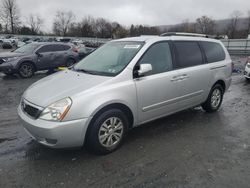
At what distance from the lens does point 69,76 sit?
4070 millimetres

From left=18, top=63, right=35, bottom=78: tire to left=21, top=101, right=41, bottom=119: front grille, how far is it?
7.77 meters

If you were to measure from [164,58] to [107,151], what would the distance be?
1969 mm

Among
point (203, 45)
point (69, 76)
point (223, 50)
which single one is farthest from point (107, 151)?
point (223, 50)

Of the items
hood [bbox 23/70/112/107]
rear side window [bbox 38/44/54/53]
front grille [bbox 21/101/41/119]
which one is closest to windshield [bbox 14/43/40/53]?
rear side window [bbox 38/44/54/53]

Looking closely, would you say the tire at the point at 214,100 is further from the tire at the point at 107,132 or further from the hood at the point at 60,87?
the hood at the point at 60,87

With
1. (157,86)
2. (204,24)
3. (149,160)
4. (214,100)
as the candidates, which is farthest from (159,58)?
(204,24)

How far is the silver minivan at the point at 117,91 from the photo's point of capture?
3223mm

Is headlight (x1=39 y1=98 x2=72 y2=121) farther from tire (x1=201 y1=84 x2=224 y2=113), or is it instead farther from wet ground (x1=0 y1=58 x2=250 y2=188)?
tire (x1=201 y1=84 x2=224 y2=113)

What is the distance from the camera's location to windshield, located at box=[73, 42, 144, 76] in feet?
13.0

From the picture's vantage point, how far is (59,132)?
3.13 m

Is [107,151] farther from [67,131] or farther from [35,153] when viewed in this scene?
[35,153]

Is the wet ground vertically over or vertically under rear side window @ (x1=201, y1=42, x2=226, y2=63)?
under

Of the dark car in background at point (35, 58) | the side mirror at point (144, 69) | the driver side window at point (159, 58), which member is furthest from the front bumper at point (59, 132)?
the dark car in background at point (35, 58)

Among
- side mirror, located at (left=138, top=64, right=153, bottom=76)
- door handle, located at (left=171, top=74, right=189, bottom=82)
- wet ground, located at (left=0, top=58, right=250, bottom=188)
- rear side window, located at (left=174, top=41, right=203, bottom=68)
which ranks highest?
rear side window, located at (left=174, top=41, right=203, bottom=68)
